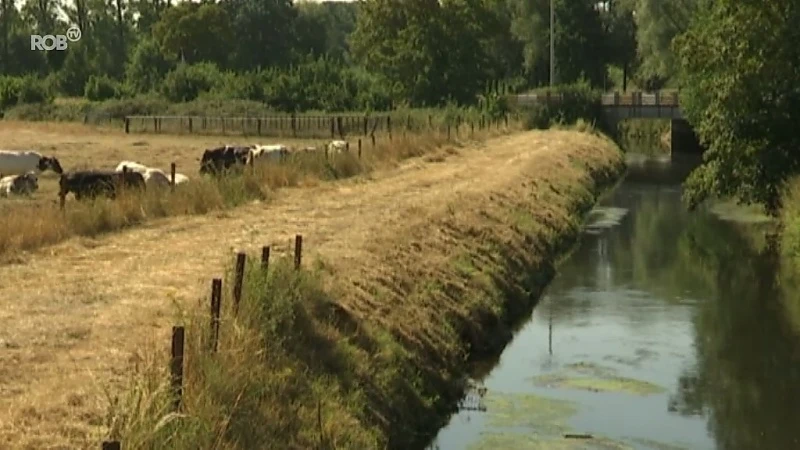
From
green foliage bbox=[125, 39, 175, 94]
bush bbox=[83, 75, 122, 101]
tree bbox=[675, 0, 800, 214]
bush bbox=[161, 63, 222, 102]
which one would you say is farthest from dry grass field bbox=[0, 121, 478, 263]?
green foliage bbox=[125, 39, 175, 94]

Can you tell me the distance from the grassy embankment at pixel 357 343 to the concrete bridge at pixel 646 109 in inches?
1829

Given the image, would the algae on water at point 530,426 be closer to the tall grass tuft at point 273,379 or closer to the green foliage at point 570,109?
the tall grass tuft at point 273,379

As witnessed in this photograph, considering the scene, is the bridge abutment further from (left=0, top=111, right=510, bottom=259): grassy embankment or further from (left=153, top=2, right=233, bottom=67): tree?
(left=153, top=2, right=233, bottom=67): tree

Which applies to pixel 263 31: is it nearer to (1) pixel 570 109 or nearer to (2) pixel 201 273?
(1) pixel 570 109

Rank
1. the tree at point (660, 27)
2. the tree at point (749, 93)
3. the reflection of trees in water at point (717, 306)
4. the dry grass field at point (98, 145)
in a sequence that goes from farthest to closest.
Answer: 1. the tree at point (660, 27)
2. the dry grass field at point (98, 145)
3. the tree at point (749, 93)
4. the reflection of trees in water at point (717, 306)

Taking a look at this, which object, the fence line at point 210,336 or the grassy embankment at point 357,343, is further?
the grassy embankment at point 357,343

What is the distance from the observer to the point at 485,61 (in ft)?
254

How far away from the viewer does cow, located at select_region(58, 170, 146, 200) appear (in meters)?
25.2

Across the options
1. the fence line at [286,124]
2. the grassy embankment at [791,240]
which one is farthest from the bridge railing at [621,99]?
the grassy embankment at [791,240]

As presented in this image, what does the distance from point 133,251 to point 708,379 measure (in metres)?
9.08

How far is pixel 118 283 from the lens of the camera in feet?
52.2

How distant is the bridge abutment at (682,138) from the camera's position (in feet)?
238

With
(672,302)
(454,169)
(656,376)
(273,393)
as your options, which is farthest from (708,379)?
(454,169)

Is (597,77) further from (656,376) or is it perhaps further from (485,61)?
(656,376)
